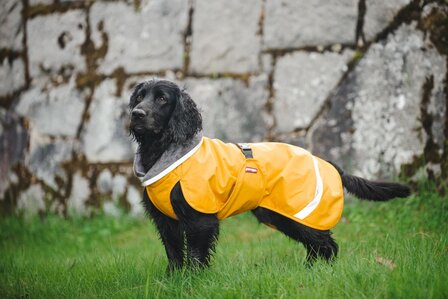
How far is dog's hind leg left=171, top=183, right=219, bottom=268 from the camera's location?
2617 millimetres

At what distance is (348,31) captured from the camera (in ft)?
14.6

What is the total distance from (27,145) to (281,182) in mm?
3551

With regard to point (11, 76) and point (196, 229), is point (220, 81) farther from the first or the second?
point (11, 76)

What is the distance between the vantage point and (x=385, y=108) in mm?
4320

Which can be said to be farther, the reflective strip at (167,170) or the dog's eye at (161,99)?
the dog's eye at (161,99)

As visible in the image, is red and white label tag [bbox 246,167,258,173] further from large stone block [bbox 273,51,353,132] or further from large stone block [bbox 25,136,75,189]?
large stone block [bbox 25,136,75,189]

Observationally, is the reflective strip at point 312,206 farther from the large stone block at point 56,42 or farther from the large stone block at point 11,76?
the large stone block at point 11,76

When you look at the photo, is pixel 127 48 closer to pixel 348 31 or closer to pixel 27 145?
pixel 27 145

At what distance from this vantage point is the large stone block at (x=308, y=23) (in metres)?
4.46

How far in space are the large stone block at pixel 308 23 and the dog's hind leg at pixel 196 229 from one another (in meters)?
2.51

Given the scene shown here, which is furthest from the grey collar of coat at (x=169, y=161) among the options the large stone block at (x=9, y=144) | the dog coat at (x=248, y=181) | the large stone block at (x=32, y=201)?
the large stone block at (x=9, y=144)

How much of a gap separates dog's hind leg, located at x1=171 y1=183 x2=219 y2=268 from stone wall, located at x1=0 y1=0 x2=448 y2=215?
2059mm

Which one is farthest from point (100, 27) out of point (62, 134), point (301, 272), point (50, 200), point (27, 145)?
point (301, 272)

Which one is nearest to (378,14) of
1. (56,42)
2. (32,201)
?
(56,42)
